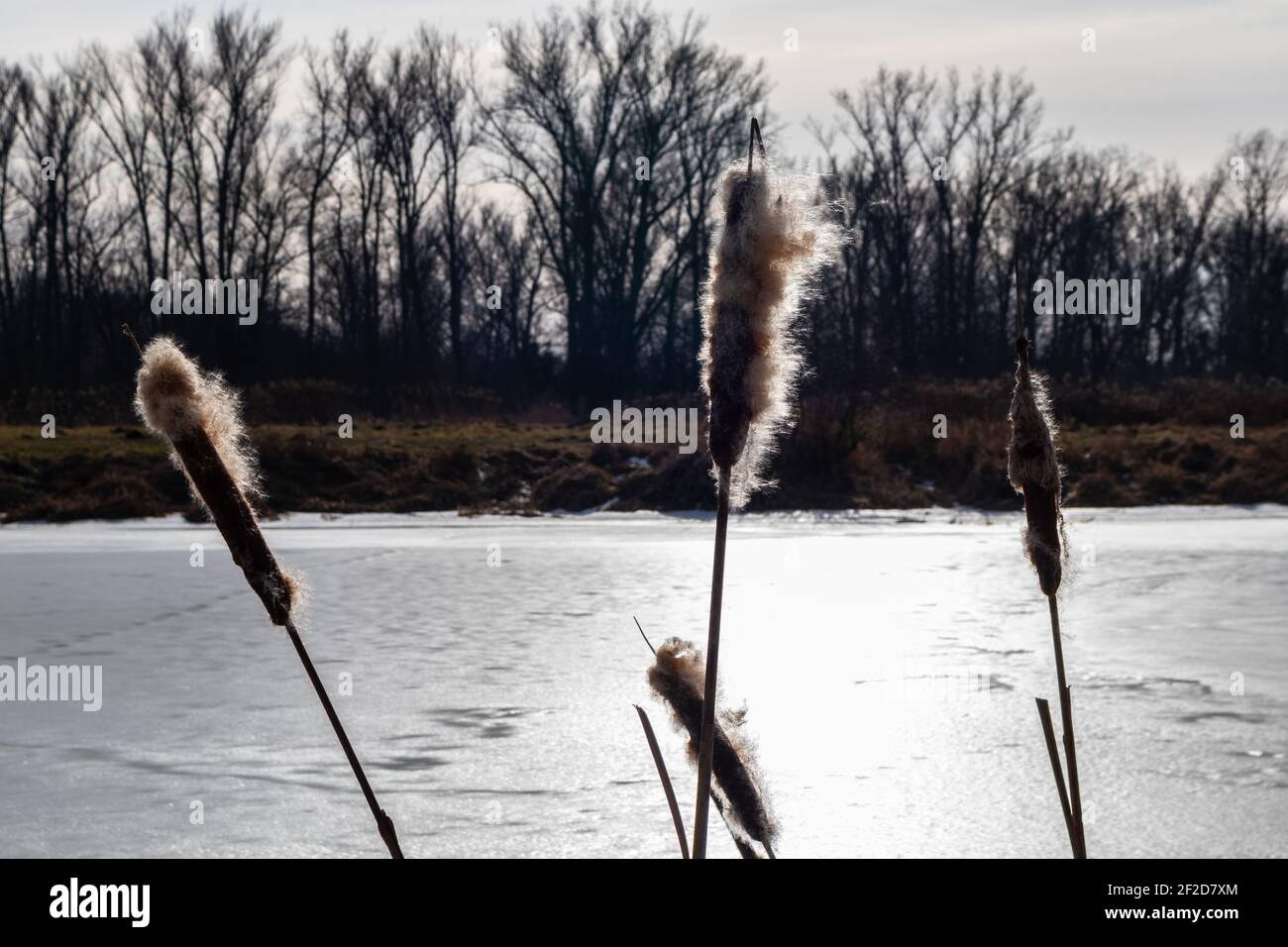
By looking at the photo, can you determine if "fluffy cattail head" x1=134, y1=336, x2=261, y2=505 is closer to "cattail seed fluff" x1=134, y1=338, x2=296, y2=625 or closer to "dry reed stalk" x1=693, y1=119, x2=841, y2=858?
"cattail seed fluff" x1=134, y1=338, x2=296, y2=625

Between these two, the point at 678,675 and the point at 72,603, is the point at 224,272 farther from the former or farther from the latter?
the point at 678,675

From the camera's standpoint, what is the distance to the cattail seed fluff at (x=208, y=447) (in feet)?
3.16

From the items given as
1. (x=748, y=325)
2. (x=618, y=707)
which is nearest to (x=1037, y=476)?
(x=748, y=325)

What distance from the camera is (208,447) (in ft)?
3.18

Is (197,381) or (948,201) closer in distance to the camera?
(197,381)

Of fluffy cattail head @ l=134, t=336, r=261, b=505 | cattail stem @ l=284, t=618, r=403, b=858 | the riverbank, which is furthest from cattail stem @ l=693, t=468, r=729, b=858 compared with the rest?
the riverbank

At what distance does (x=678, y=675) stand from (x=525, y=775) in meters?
3.22

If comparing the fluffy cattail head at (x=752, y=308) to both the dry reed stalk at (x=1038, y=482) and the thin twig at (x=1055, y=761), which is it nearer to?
the dry reed stalk at (x=1038, y=482)

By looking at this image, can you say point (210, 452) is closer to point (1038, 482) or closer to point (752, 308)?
point (752, 308)

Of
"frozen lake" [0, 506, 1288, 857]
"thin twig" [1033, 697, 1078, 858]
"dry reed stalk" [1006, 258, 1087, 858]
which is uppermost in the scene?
"dry reed stalk" [1006, 258, 1087, 858]

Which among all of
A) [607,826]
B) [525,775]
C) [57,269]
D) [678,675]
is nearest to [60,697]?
[525,775]

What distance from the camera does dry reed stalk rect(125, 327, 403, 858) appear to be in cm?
96

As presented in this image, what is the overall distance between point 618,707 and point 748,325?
4.51 meters

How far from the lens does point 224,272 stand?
1355 inches
